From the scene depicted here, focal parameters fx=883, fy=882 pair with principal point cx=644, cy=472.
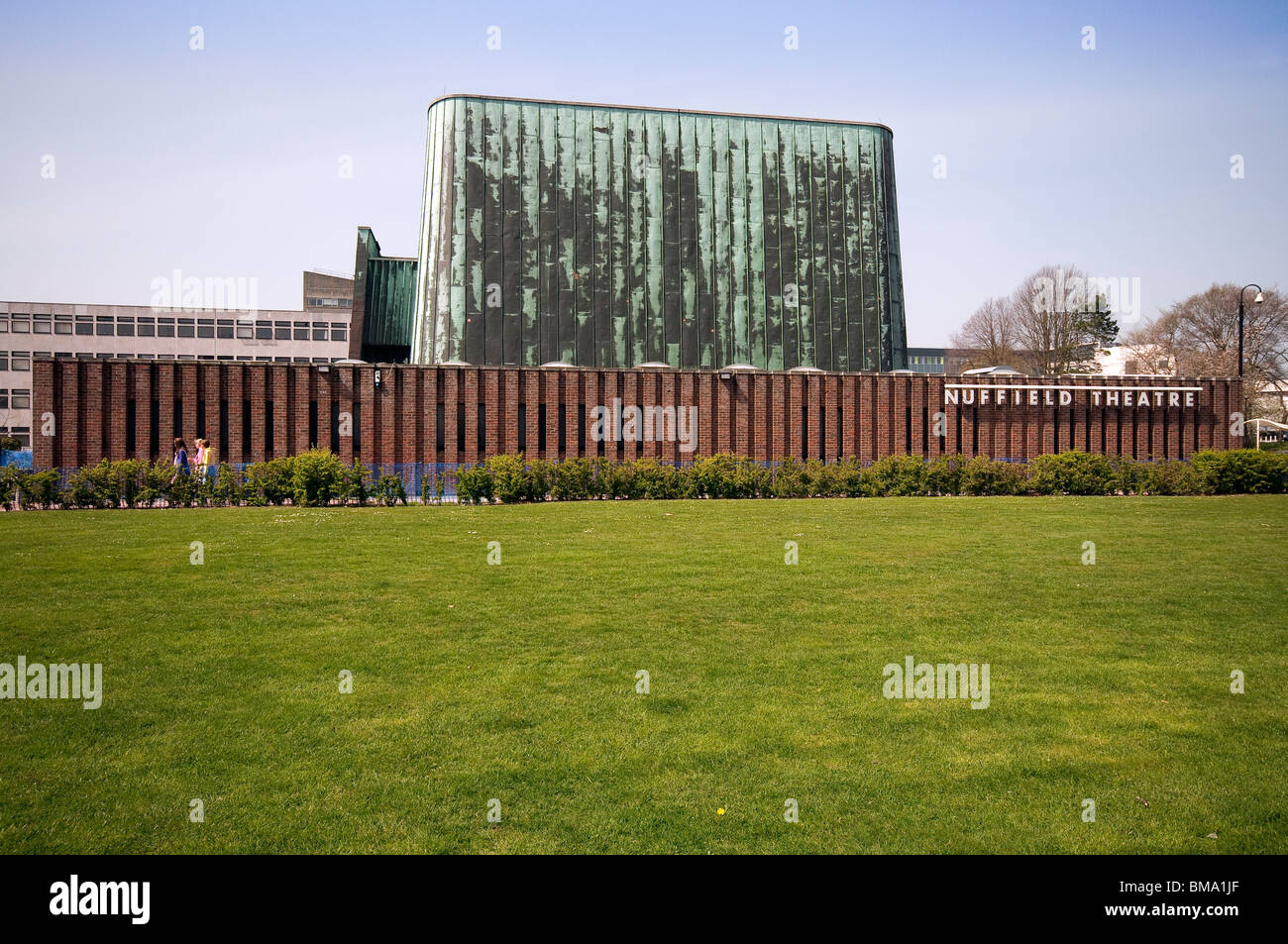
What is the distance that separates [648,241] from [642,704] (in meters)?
36.1

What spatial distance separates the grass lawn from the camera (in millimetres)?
5625

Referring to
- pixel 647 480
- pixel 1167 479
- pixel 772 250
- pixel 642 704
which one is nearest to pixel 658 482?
pixel 647 480

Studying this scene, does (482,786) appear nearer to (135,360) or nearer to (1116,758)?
(1116,758)

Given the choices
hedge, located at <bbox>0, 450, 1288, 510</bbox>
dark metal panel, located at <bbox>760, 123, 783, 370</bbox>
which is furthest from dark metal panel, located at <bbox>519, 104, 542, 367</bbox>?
hedge, located at <bbox>0, 450, 1288, 510</bbox>

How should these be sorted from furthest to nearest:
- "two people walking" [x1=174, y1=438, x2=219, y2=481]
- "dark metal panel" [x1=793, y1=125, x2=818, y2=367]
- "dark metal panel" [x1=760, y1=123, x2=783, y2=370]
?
1. "dark metal panel" [x1=793, y1=125, x2=818, y2=367]
2. "dark metal panel" [x1=760, y1=123, x2=783, y2=370]
3. "two people walking" [x1=174, y1=438, x2=219, y2=481]

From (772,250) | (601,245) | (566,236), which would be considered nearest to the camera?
(566,236)

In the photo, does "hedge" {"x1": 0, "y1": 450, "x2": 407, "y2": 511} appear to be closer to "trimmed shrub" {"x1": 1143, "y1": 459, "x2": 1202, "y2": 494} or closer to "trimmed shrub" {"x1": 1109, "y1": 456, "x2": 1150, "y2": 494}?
"trimmed shrub" {"x1": 1109, "y1": 456, "x2": 1150, "y2": 494}

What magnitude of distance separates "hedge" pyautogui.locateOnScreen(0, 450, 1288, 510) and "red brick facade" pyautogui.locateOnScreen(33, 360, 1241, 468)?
3.24 metres

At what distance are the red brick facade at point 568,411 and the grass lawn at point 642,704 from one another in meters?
17.2

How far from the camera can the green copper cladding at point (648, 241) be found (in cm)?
4016

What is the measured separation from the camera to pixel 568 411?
33.8 metres

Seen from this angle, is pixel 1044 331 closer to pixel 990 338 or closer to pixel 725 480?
pixel 990 338

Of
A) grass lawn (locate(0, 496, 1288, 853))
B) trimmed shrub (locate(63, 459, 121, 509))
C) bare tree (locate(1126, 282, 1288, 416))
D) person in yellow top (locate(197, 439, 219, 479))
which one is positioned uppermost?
bare tree (locate(1126, 282, 1288, 416))

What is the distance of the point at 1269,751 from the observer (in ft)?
22.0
